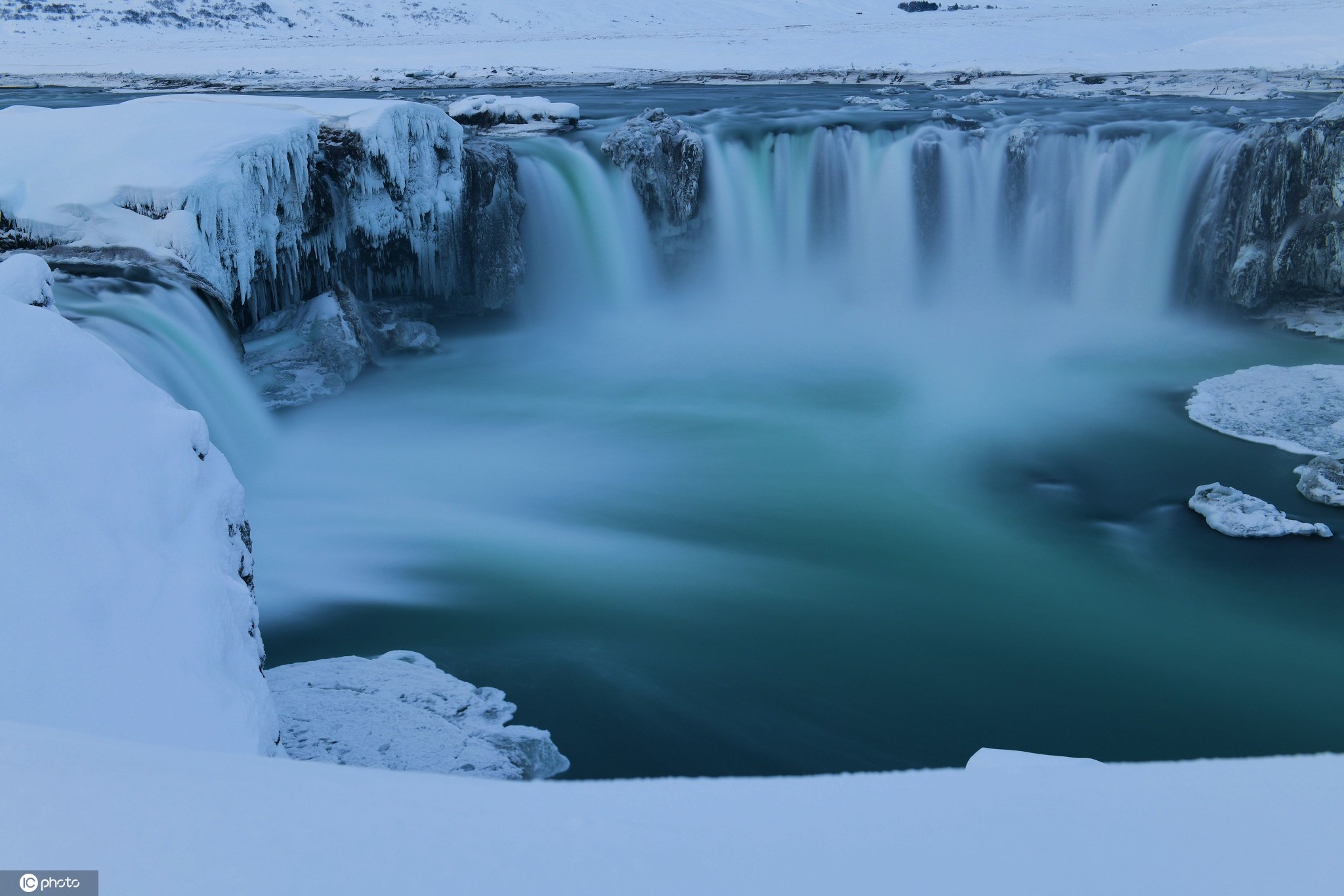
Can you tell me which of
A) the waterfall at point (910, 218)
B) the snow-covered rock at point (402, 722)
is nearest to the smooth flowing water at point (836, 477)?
the waterfall at point (910, 218)

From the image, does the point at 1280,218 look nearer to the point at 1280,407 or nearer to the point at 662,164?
the point at 1280,407

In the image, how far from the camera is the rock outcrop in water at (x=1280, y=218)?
10.0 m

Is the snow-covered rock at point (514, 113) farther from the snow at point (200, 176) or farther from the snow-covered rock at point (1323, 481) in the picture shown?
the snow-covered rock at point (1323, 481)

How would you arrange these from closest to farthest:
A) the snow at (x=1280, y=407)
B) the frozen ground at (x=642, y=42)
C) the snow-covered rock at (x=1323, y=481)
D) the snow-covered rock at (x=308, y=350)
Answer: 1. the snow-covered rock at (x=1323, y=481)
2. the snow at (x=1280, y=407)
3. the snow-covered rock at (x=308, y=350)
4. the frozen ground at (x=642, y=42)

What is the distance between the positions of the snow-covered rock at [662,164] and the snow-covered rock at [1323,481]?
6.96 meters

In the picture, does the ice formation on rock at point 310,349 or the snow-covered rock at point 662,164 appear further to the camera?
the snow-covered rock at point 662,164

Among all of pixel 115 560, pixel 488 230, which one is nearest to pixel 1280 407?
pixel 488 230

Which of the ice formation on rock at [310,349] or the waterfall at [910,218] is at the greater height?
the waterfall at [910,218]

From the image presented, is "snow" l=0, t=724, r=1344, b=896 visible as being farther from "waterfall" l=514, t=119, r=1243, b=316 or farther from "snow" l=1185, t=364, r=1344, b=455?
"waterfall" l=514, t=119, r=1243, b=316

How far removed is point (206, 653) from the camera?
252 centimetres

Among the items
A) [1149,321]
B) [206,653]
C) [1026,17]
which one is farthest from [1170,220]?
[1026,17]

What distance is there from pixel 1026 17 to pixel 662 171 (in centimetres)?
2395

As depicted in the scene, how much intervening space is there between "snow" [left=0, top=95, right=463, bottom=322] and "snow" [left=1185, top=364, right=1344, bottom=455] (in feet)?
24.2

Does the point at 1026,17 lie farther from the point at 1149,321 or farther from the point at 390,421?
the point at 390,421
